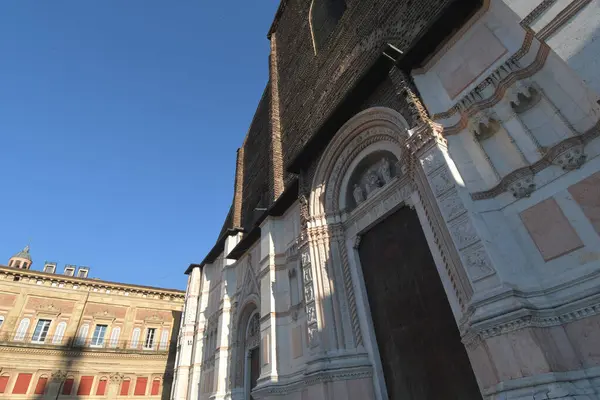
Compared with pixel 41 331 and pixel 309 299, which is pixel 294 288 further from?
pixel 41 331

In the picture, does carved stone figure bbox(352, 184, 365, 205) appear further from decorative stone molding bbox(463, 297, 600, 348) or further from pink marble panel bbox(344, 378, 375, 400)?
decorative stone molding bbox(463, 297, 600, 348)

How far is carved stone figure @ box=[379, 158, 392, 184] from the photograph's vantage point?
25.2 ft

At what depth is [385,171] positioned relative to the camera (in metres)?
7.80

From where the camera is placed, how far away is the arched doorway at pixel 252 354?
10.9 metres

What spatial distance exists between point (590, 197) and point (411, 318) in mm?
3407

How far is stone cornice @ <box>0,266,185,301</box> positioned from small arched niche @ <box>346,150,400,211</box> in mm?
26714

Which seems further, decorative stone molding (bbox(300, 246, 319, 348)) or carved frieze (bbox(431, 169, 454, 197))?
decorative stone molding (bbox(300, 246, 319, 348))

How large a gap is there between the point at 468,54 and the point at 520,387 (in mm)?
5194

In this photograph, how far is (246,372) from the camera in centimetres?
1127

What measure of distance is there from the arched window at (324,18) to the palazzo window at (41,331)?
2763 cm

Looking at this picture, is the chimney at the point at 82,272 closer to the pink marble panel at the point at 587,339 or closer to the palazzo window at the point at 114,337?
Result: the palazzo window at the point at 114,337

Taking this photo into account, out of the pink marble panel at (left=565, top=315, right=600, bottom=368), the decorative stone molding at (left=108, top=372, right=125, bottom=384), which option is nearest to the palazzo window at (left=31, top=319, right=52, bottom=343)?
the decorative stone molding at (left=108, top=372, right=125, bottom=384)

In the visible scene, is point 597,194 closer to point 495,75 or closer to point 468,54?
point 495,75

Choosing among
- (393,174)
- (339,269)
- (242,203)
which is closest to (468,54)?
(393,174)
